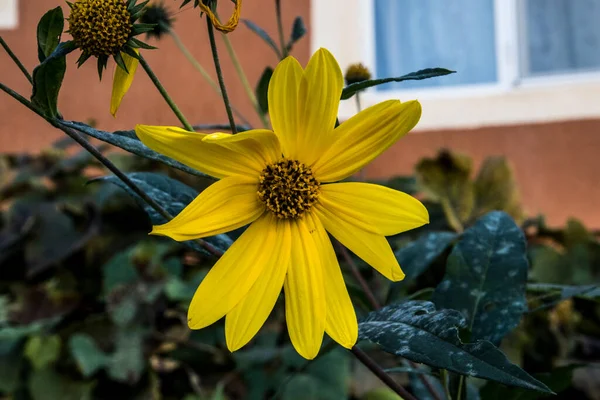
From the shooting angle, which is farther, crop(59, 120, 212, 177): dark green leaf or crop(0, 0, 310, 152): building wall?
crop(0, 0, 310, 152): building wall

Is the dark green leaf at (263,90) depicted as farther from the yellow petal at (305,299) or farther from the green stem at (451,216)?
the green stem at (451,216)

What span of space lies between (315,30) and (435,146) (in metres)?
0.51

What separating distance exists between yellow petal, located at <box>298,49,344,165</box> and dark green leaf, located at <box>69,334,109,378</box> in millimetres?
906

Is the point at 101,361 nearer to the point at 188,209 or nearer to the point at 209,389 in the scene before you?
the point at 209,389

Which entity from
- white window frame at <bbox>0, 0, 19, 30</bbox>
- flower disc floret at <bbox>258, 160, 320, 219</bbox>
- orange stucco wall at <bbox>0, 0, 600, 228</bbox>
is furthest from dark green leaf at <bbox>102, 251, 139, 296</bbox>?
white window frame at <bbox>0, 0, 19, 30</bbox>

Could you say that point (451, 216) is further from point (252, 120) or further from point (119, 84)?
point (119, 84)

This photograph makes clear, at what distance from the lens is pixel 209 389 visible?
1181 mm

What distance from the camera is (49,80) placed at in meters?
0.33

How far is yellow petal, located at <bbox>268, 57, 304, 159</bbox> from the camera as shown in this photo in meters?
0.33

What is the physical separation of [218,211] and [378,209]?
8 centimetres

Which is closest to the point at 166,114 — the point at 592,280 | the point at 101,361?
the point at 101,361

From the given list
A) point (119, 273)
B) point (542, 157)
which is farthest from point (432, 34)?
point (119, 273)

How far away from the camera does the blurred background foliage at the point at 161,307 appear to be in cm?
112

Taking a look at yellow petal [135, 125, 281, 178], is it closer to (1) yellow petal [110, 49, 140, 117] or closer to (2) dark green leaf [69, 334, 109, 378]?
(1) yellow petal [110, 49, 140, 117]
